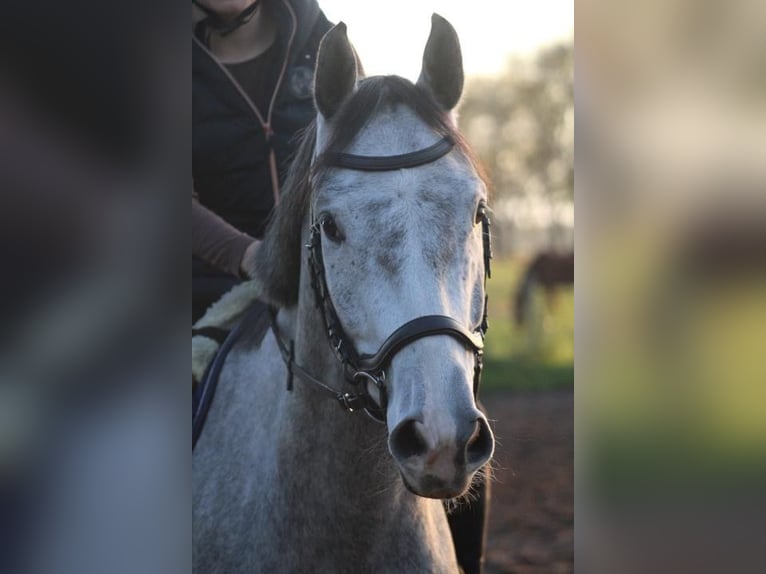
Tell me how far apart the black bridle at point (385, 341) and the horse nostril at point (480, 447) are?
0.50 ft

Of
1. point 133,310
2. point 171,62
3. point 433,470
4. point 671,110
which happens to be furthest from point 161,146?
point 671,110

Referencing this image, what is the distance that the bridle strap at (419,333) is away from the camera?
134 cm

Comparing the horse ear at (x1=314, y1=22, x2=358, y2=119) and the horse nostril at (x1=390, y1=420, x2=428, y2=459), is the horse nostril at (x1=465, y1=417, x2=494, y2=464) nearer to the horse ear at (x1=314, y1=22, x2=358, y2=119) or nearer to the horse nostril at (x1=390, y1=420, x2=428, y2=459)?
the horse nostril at (x1=390, y1=420, x2=428, y2=459)

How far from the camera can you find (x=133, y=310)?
121 centimetres

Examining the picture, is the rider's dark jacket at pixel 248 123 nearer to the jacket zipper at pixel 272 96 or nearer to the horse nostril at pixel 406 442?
the jacket zipper at pixel 272 96

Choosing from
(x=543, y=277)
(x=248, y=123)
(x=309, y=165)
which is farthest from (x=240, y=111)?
(x=543, y=277)

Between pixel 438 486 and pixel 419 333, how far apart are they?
0.26 m

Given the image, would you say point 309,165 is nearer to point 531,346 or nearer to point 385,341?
point 385,341

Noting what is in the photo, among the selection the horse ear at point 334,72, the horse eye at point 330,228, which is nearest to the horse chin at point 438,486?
the horse eye at point 330,228

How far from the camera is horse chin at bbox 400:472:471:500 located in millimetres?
1329

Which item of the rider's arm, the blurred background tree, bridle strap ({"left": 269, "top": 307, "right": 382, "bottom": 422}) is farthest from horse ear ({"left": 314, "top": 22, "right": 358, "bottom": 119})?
the blurred background tree

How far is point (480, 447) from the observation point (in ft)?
4.42

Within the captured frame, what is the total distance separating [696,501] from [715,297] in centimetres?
36

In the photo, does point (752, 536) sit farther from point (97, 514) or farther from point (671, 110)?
point (97, 514)
